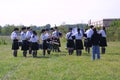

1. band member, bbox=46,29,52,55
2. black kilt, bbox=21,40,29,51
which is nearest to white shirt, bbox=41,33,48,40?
band member, bbox=46,29,52,55

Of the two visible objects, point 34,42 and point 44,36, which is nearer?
point 34,42

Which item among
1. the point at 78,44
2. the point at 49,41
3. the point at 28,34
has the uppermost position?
the point at 28,34

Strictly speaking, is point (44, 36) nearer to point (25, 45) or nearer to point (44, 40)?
point (44, 40)

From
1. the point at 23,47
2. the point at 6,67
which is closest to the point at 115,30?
the point at 23,47

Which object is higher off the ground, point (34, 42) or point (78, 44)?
point (34, 42)

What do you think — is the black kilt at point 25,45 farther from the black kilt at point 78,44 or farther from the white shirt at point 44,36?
the black kilt at point 78,44

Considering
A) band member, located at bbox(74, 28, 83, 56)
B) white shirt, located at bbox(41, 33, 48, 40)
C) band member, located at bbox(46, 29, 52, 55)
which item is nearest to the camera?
band member, located at bbox(74, 28, 83, 56)

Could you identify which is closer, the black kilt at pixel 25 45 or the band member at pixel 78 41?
the band member at pixel 78 41

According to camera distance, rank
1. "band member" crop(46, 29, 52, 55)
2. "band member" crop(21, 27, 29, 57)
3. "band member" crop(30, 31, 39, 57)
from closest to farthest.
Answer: "band member" crop(30, 31, 39, 57)
"band member" crop(21, 27, 29, 57)
"band member" crop(46, 29, 52, 55)

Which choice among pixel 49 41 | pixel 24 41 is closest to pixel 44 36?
pixel 49 41

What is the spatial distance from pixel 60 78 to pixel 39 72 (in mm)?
1928

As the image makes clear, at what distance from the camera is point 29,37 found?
23672mm

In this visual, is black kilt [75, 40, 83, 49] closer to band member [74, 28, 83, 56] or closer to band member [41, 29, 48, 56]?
band member [74, 28, 83, 56]

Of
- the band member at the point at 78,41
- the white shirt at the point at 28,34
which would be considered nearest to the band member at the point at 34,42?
the white shirt at the point at 28,34
